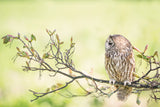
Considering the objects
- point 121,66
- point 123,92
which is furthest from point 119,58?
point 123,92

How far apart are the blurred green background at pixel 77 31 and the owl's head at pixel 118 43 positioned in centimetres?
78

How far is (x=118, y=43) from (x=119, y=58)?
8 centimetres

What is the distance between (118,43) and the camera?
4.16 ft

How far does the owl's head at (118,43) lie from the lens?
1240 mm

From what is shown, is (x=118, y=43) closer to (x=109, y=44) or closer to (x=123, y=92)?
(x=109, y=44)

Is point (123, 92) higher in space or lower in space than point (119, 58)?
lower

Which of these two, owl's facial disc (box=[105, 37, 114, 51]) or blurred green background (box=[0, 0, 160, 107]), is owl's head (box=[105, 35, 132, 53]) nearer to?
owl's facial disc (box=[105, 37, 114, 51])

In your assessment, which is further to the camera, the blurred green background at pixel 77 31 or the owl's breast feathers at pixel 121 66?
the blurred green background at pixel 77 31

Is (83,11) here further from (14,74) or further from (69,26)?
(14,74)

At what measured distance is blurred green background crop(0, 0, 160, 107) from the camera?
8.43 ft

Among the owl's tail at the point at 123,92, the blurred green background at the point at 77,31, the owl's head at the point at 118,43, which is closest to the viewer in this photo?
the owl's head at the point at 118,43

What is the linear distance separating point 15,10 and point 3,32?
1.18 metres

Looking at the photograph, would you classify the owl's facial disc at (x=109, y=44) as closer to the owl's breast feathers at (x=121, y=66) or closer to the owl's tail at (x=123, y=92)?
the owl's breast feathers at (x=121, y=66)

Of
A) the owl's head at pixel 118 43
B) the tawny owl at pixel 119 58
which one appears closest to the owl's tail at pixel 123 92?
the tawny owl at pixel 119 58
